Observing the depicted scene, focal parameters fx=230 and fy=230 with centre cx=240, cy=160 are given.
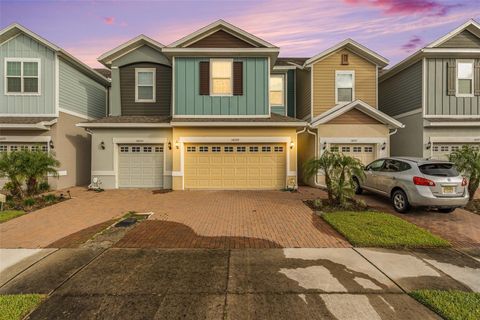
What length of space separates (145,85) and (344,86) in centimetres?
1169

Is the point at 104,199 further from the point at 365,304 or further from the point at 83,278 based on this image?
the point at 365,304

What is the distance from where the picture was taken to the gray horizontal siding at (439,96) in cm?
1236

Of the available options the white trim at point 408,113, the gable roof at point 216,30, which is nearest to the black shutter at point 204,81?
the gable roof at point 216,30

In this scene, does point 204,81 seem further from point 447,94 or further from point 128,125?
point 447,94

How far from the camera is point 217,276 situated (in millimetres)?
3771

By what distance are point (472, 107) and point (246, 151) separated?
12.4 metres

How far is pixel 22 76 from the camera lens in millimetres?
11711

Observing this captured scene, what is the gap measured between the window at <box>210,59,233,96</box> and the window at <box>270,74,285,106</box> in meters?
3.77

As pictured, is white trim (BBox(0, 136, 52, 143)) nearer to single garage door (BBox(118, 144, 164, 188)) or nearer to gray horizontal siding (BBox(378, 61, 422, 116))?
single garage door (BBox(118, 144, 164, 188))

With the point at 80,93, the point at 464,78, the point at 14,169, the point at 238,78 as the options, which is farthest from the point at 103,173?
the point at 464,78

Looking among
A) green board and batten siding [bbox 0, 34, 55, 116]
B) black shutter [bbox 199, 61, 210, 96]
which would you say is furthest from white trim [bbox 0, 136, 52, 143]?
black shutter [bbox 199, 61, 210, 96]

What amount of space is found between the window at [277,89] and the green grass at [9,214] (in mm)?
12910

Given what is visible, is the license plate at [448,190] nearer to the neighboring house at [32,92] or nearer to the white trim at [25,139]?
the neighboring house at [32,92]

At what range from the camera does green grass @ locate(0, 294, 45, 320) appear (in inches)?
113
